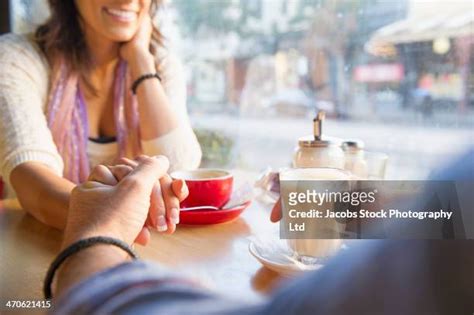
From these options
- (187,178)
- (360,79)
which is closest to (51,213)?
(187,178)

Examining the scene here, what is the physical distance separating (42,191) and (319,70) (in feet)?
1.70

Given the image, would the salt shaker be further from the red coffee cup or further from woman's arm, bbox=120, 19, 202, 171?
woman's arm, bbox=120, 19, 202, 171

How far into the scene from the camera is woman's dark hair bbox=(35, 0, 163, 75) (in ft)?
2.25

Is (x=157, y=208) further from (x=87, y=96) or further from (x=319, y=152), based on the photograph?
(x=87, y=96)

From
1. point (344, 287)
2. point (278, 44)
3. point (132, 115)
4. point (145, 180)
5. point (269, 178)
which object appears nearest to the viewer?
point (344, 287)

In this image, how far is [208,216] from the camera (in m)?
0.49

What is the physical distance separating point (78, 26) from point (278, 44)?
38cm

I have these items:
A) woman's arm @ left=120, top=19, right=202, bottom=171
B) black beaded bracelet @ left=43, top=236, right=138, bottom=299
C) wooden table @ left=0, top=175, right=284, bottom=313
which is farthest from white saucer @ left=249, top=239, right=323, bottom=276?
woman's arm @ left=120, top=19, right=202, bottom=171

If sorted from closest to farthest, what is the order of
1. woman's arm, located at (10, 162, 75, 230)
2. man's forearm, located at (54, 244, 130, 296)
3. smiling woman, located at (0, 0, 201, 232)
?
man's forearm, located at (54, 244, 130, 296) → woman's arm, located at (10, 162, 75, 230) → smiling woman, located at (0, 0, 201, 232)

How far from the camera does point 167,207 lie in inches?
15.7

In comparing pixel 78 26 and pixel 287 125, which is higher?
pixel 78 26

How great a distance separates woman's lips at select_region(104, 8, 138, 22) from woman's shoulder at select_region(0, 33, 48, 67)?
0.14 m

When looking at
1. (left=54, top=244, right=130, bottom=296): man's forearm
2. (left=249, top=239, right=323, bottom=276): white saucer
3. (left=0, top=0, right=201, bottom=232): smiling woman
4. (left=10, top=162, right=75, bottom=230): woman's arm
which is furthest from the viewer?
(left=0, top=0, right=201, bottom=232): smiling woman

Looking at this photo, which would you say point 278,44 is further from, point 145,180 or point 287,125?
point 145,180
